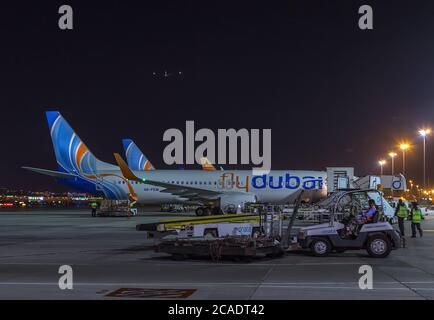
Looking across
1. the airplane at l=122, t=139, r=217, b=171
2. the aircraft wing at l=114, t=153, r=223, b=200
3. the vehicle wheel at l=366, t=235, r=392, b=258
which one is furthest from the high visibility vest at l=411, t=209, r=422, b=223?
the airplane at l=122, t=139, r=217, b=171

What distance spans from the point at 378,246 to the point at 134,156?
61917mm

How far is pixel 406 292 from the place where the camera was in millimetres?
10750

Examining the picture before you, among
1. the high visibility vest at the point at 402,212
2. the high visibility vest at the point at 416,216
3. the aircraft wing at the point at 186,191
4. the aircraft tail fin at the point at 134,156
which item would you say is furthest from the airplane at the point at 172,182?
the aircraft tail fin at the point at 134,156

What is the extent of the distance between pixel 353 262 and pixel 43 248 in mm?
10798

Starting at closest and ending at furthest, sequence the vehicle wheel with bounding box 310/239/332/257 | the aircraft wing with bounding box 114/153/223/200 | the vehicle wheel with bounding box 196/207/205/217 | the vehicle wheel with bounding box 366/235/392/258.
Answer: the vehicle wheel with bounding box 366/235/392/258 < the vehicle wheel with bounding box 310/239/332/257 < the aircraft wing with bounding box 114/153/223/200 < the vehicle wheel with bounding box 196/207/205/217

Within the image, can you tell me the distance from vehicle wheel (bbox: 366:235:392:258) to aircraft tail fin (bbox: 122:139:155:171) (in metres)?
58.8

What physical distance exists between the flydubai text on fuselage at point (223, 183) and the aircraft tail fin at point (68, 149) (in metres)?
1.49

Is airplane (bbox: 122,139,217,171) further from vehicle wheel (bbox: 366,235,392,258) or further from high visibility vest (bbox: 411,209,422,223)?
vehicle wheel (bbox: 366,235,392,258)

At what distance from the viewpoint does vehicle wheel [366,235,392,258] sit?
17.1m

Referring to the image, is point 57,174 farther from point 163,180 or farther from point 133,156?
point 133,156

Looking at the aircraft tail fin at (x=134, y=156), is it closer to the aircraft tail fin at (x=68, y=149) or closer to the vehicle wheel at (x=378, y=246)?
the aircraft tail fin at (x=68, y=149)

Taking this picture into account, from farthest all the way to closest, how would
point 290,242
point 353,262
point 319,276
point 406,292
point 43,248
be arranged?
1. point 43,248
2. point 290,242
3. point 353,262
4. point 319,276
5. point 406,292

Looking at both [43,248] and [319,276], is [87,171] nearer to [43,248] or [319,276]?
[43,248]
